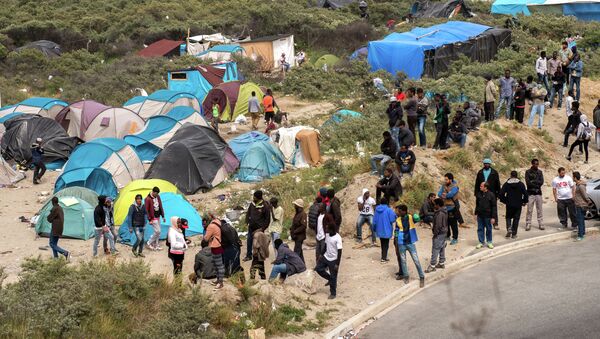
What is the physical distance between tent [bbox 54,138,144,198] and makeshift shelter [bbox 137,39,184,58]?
60.8ft

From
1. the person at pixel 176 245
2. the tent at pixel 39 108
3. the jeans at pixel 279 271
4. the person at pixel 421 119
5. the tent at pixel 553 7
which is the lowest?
the jeans at pixel 279 271

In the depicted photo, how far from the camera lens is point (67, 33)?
161 ft

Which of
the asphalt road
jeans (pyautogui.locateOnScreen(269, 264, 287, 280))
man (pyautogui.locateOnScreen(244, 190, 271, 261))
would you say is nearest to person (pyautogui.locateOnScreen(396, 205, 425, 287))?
the asphalt road

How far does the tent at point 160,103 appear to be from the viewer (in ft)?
96.5

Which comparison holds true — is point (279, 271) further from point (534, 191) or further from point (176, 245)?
point (534, 191)

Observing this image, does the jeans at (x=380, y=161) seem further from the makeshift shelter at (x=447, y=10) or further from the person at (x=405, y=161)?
the makeshift shelter at (x=447, y=10)

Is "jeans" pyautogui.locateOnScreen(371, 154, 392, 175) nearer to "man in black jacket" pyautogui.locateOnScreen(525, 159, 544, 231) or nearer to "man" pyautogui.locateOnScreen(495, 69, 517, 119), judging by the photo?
"man in black jacket" pyautogui.locateOnScreen(525, 159, 544, 231)

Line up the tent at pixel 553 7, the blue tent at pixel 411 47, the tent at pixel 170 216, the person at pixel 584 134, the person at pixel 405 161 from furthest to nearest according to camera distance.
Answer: the tent at pixel 553 7
the blue tent at pixel 411 47
the person at pixel 584 134
the tent at pixel 170 216
the person at pixel 405 161

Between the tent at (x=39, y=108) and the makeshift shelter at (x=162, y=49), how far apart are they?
11398mm

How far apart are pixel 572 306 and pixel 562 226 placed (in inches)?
179

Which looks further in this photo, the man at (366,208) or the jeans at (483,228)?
the man at (366,208)

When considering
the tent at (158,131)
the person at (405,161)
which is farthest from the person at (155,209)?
the tent at (158,131)

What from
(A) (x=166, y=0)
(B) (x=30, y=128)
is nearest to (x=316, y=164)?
(B) (x=30, y=128)

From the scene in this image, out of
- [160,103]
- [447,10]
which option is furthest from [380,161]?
[447,10]
